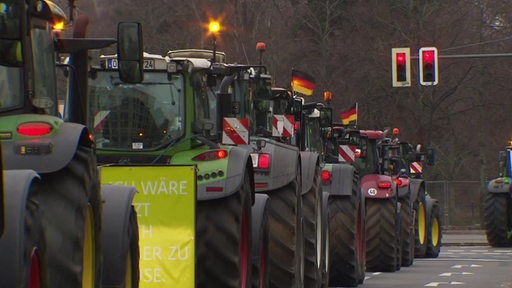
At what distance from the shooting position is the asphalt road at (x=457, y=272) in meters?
20.5

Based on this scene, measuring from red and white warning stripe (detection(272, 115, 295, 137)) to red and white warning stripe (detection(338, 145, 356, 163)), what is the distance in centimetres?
642

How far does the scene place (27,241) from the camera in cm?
665

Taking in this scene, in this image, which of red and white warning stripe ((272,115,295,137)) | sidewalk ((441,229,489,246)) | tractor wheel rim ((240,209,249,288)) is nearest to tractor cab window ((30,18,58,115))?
tractor wheel rim ((240,209,249,288))

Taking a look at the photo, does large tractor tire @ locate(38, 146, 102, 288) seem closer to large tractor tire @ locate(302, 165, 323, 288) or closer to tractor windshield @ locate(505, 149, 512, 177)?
large tractor tire @ locate(302, 165, 323, 288)

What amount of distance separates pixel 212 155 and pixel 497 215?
76.7 ft

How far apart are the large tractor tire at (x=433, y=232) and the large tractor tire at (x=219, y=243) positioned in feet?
63.7

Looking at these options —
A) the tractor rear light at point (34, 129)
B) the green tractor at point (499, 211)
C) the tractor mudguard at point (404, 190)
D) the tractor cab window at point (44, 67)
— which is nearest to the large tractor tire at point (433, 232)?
the green tractor at point (499, 211)

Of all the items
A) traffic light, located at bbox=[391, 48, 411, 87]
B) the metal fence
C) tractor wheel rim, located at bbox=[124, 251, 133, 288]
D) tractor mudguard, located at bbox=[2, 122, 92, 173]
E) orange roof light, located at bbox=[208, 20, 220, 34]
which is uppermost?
traffic light, located at bbox=[391, 48, 411, 87]

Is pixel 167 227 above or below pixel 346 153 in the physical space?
below

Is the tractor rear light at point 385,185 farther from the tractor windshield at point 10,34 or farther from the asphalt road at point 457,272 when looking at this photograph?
the tractor windshield at point 10,34

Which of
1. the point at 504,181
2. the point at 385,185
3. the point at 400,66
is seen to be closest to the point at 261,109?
the point at 385,185

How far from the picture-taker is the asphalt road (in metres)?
20.5

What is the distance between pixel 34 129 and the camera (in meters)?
7.76

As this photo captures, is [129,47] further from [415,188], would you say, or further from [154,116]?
[415,188]
